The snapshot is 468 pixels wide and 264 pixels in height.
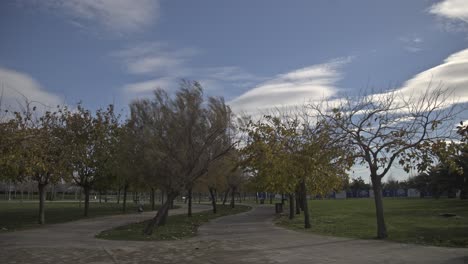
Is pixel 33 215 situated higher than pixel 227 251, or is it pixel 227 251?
pixel 227 251

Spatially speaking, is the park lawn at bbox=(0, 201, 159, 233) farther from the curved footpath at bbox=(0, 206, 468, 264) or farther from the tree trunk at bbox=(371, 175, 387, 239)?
the tree trunk at bbox=(371, 175, 387, 239)

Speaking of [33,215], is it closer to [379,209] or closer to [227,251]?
[227,251]

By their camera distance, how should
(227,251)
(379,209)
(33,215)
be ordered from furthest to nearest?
(33,215) → (379,209) → (227,251)

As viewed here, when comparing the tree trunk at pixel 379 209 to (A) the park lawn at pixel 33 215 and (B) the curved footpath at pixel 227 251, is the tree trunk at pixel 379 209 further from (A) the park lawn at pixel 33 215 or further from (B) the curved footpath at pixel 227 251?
(A) the park lawn at pixel 33 215

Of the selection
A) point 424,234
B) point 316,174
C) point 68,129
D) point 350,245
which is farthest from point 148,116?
point 424,234

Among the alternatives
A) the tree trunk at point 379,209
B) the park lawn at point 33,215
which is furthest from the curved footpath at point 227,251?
the park lawn at point 33,215

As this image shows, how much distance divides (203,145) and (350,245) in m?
8.26

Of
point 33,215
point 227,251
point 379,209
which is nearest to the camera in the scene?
point 227,251

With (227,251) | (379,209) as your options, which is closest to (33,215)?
(227,251)

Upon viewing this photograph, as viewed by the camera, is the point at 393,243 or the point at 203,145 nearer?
the point at 393,243

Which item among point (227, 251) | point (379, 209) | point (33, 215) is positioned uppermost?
point (379, 209)

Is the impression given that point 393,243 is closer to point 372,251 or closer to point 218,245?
point 372,251

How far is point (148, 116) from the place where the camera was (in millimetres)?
22391

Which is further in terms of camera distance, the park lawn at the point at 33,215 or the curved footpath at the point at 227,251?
the park lawn at the point at 33,215
